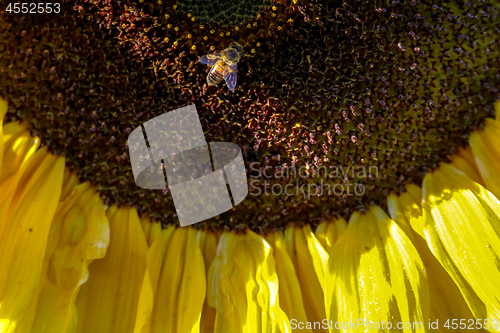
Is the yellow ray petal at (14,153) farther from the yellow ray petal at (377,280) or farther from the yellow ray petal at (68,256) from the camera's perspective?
the yellow ray petal at (377,280)

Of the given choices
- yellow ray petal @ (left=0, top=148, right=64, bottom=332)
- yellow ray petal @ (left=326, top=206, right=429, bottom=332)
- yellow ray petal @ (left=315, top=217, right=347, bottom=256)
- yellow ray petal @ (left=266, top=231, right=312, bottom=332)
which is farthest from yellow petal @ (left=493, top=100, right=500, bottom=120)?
yellow ray petal @ (left=0, top=148, right=64, bottom=332)

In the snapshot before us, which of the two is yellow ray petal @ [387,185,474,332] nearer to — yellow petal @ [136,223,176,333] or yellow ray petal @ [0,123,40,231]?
yellow petal @ [136,223,176,333]

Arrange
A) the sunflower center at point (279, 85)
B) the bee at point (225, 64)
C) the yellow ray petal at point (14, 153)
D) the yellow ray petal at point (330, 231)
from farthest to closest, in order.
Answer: the yellow ray petal at point (330, 231)
the yellow ray petal at point (14, 153)
the sunflower center at point (279, 85)
the bee at point (225, 64)

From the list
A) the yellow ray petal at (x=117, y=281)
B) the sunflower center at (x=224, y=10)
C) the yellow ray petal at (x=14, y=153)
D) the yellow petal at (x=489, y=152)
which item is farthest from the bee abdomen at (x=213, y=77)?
the yellow petal at (x=489, y=152)

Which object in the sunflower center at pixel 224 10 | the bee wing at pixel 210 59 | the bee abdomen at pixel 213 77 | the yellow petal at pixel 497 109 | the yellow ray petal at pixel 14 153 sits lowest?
the yellow ray petal at pixel 14 153

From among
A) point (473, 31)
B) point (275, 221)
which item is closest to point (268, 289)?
point (275, 221)

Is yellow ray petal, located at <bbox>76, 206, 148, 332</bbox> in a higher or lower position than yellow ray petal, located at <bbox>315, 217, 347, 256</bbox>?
lower
